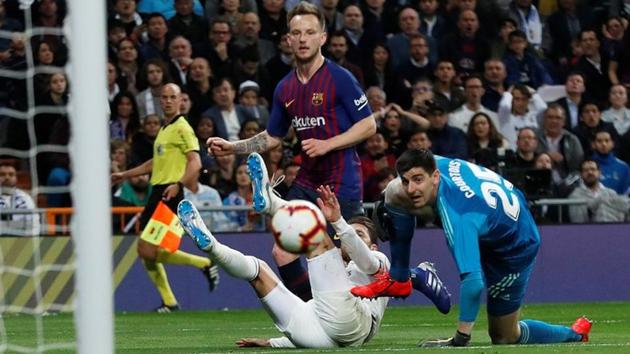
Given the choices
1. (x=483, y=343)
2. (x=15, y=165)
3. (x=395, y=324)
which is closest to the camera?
(x=483, y=343)

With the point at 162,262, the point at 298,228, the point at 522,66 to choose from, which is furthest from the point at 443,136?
the point at 298,228

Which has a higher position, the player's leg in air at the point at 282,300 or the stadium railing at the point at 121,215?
the player's leg in air at the point at 282,300

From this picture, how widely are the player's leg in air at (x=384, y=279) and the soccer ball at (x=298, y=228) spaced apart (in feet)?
2.65

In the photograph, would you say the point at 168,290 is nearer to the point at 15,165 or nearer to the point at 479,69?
the point at 15,165

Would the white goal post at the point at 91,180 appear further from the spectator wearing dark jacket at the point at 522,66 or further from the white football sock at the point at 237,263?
the spectator wearing dark jacket at the point at 522,66

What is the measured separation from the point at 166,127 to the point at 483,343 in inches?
233

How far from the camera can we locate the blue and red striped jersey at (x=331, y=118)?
10578 mm

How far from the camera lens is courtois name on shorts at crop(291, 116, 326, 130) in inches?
419

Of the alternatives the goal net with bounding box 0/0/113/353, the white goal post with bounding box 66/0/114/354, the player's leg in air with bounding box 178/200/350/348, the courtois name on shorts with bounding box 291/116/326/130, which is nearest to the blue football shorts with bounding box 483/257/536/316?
the player's leg in air with bounding box 178/200/350/348

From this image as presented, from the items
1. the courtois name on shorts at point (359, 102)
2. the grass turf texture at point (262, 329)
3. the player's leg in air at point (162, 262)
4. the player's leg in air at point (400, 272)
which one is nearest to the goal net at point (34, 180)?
the grass turf texture at point (262, 329)

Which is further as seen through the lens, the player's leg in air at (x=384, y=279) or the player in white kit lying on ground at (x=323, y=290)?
the player's leg in air at (x=384, y=279)

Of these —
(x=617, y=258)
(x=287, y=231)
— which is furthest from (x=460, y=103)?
(x=287, y=231)

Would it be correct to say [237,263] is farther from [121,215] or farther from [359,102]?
[121,215]

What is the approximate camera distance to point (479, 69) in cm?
1888
